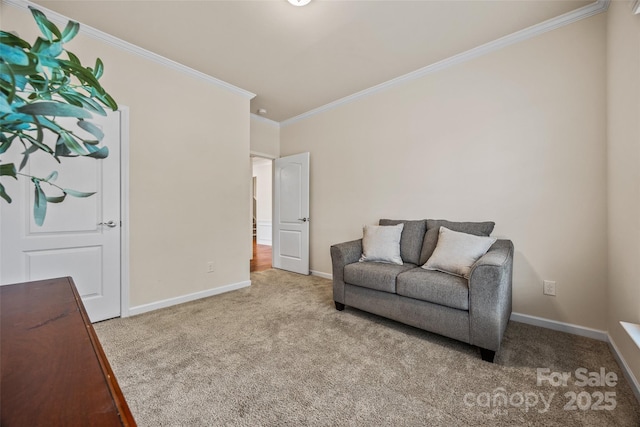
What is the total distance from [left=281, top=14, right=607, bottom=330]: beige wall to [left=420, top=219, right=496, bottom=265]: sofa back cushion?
0.61 ft

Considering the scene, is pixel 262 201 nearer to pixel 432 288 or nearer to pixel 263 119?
pixel 263 119

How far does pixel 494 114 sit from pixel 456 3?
1041mm

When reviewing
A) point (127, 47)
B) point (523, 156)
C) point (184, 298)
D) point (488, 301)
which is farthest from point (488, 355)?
point (127, 47)

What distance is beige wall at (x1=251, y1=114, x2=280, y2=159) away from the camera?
173 inches

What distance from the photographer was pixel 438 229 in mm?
2701

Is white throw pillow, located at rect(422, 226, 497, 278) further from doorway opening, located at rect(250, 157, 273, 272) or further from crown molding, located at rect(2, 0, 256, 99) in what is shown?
doorway opening, located at rect(250, 157, 273, 272)

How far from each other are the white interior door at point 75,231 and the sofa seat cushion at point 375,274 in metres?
2.19

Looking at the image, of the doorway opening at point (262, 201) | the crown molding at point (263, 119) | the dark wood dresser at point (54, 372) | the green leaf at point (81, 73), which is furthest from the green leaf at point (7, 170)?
the doorway opening at point (262, 201)

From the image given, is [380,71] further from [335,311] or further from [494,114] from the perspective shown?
[335,311]

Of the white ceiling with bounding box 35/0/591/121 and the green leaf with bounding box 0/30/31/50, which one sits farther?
the white ceiling with bounding box 35/0/591/121

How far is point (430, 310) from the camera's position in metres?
2.11

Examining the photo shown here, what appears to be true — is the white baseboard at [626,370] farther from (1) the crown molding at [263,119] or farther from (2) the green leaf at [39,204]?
(1) the crown molding at [263,119]

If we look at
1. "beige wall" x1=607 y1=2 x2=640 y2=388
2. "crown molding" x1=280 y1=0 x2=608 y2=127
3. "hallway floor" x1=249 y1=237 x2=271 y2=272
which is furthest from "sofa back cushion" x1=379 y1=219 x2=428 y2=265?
"hallway floor" x1=249 y1=237 x2=271 y2=272

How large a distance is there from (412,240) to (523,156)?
1.22 meters
